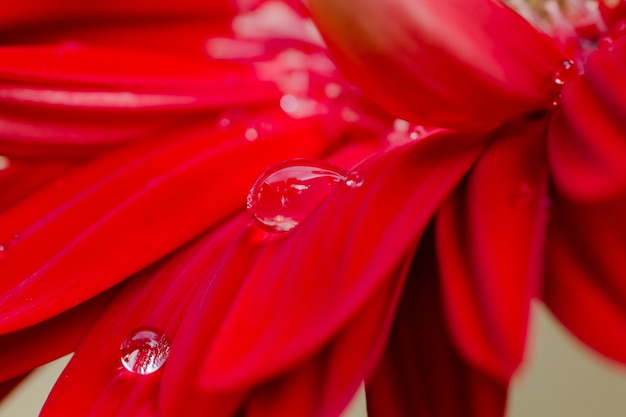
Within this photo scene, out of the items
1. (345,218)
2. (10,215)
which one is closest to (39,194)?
(10,215)

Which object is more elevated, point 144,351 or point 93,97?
point 93,97

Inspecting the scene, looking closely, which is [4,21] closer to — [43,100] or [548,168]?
[43,100]

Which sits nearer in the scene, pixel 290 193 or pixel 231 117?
pixel 290 193

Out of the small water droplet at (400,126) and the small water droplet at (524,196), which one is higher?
the small water droplet at (400,126)

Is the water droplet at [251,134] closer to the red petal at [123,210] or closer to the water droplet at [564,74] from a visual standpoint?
the red petal at [123,210]

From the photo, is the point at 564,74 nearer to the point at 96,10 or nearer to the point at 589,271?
the point at 589,271

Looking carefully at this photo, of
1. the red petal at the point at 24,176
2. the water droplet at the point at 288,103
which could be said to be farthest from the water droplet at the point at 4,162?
the water droplet at the point at 288,103

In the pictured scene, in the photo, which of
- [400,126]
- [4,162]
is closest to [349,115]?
[400,126]
